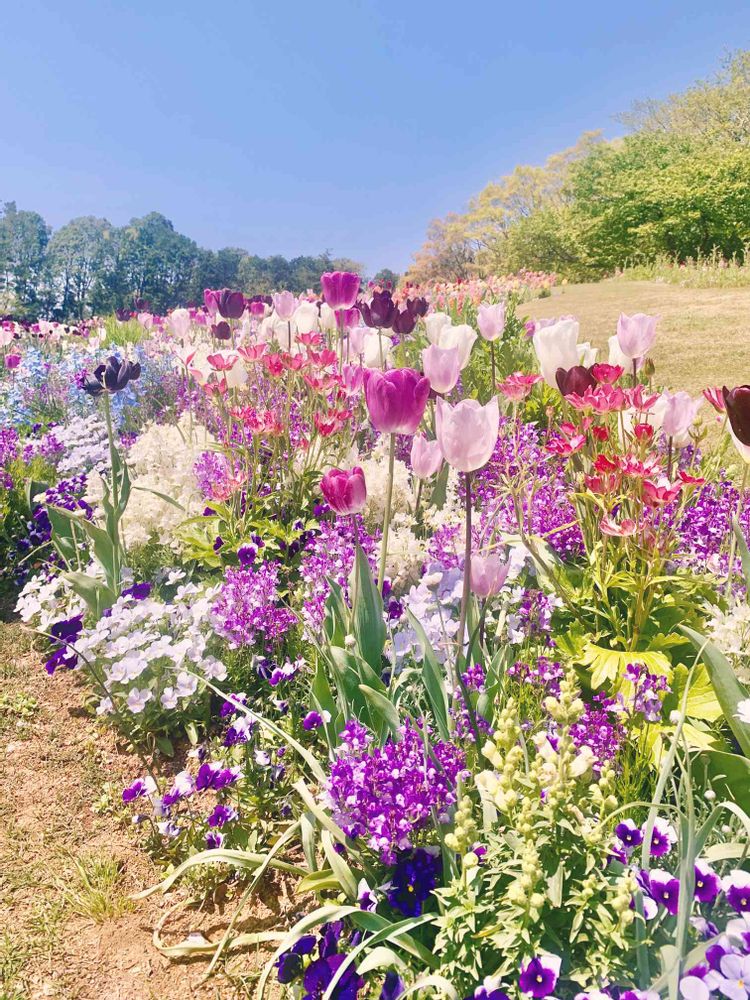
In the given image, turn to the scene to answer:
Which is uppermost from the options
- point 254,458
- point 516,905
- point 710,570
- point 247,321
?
point 247,321

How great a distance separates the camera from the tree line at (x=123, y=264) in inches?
1250

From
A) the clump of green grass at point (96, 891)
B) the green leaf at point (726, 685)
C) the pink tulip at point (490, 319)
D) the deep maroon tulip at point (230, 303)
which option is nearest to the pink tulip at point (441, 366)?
the green leaf at point (726, 685)

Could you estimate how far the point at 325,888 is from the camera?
1828 millimetres

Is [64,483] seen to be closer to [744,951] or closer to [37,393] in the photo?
[37,393]

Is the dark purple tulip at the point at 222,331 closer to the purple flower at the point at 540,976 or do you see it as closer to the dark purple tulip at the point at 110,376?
the dark purple tulip at the point at 110,376

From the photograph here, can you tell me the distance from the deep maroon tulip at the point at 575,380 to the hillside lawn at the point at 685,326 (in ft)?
14.7

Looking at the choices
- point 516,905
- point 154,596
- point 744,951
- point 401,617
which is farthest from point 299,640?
point 744,951

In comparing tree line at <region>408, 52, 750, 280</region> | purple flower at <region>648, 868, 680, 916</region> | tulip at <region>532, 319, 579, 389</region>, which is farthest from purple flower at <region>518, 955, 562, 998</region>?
tree line at <region>408, 52, 750, 280</region>

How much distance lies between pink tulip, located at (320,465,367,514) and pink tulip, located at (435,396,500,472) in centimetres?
38

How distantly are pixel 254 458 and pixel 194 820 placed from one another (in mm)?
1911

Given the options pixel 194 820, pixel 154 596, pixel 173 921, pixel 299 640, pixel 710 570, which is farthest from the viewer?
pixel 154 596

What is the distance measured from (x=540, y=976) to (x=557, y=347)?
199 centimetres

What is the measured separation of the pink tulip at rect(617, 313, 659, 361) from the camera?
2568 millimetres

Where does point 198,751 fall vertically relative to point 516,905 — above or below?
below
